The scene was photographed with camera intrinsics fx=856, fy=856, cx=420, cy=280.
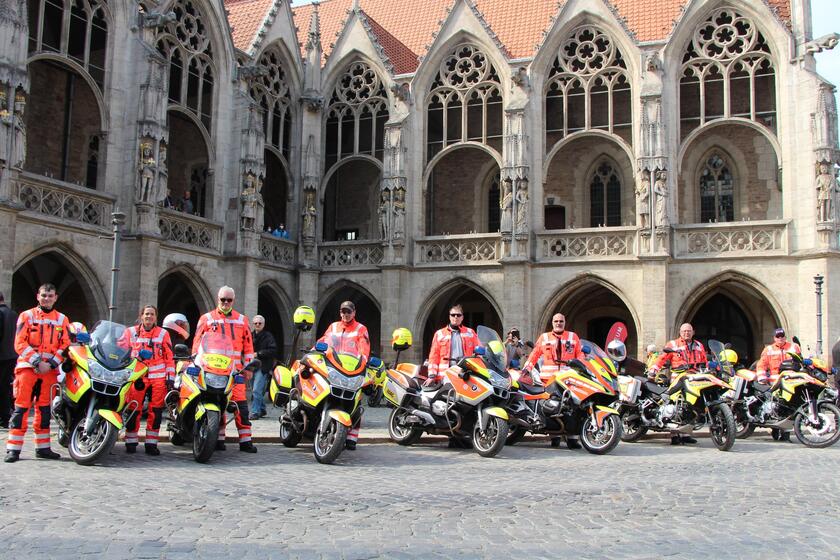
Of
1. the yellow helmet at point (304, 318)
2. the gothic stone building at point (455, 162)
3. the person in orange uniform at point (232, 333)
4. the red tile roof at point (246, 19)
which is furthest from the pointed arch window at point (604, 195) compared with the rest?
the person in orange uniform at point (232, 333)

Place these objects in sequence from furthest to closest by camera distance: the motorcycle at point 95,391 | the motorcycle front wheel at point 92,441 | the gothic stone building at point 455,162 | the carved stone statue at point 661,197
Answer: the carved stone statue at point 661,197 < the gothic stone building at point 455,162 < the motorcycle at point 95,391 < the motorcycle front wheel at point 92,441

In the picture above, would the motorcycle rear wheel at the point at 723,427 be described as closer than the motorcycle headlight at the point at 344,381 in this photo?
No

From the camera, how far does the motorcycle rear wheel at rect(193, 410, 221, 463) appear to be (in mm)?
8953

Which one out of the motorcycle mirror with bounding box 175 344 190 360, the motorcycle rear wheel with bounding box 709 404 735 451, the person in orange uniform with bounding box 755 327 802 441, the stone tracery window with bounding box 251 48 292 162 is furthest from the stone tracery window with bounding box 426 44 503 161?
the motorcycle mirror with bounding box 175 344 190 360

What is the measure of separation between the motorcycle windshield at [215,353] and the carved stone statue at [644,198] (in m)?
16.5

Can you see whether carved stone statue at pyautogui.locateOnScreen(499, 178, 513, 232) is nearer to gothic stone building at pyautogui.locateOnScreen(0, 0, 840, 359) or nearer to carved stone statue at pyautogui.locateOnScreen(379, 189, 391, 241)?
gothic stone building at pyautogui.locateOnScreen(0, 0, 840, 359)

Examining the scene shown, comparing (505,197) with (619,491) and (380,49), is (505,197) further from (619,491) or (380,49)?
(619,491)

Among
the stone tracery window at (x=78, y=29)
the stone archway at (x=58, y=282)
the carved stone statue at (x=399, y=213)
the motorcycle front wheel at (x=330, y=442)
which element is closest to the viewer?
the motorcycle front wheel at (x=330, y=442)

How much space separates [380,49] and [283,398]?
62.2 ft

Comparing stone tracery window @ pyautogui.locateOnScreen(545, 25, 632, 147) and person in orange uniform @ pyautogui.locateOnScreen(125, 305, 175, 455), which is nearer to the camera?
person in orange uniform @ pyautogui.locateOnScreen(125, 305, 175, 455)

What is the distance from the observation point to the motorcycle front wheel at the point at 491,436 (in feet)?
33.7

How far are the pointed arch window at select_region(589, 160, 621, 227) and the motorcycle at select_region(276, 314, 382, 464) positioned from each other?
753 inches

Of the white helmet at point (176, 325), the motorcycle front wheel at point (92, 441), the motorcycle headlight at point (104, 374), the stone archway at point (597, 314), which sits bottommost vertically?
the motorcycle front wheel at point (92, 441)

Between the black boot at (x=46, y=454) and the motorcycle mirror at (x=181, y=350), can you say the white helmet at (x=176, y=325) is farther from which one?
the black boot at (x=46, y=454)
